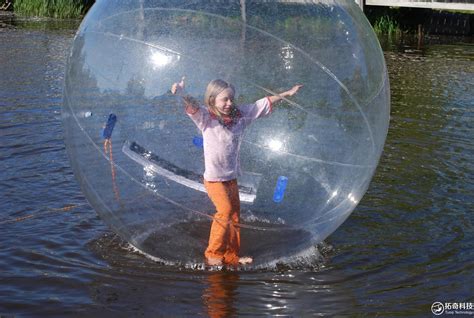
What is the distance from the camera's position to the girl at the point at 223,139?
4.91 meters

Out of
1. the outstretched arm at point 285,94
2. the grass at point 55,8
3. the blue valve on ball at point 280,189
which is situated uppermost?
the outstretched arm at point 285,94

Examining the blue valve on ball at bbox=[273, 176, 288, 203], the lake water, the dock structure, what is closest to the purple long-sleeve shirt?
the blue valve on ball at bbox=[273, 176, 288, 203]

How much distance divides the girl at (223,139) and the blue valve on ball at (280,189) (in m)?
0.25

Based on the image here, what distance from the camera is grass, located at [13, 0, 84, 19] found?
25.4 metres

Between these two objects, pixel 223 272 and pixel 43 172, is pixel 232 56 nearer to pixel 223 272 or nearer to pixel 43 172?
pixel 223 272

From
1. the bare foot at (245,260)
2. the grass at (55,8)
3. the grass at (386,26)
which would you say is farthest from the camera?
the grass at (55,8)

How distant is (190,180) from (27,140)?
4.58 metres

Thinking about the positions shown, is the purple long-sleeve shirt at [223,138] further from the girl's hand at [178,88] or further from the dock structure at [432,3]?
the dock structure at [432,3]

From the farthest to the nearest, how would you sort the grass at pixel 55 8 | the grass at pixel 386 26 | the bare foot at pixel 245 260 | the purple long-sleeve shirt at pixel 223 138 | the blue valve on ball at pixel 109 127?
the grass at pixel 55 8 < the grass at pixel 386 26 < the bare foot at pixel 245 260 < the blue valve on ball at pixel 109 127 < the purple long-sleeve shirt at pixel 223 138

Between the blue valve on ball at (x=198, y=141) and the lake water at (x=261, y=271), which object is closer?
the blue valve on ball at (x=198, y=141)

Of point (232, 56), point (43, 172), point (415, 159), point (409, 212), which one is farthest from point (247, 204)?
point (415, 159)

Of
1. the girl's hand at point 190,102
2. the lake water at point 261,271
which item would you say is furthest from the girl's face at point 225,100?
the lake water at point 261,271

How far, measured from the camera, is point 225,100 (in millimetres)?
4898

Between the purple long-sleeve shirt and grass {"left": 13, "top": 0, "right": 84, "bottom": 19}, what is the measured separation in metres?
21.5
